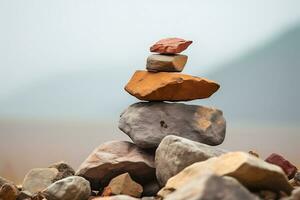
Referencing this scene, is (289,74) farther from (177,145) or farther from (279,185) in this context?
(279,185)

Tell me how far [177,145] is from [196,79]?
1298mm

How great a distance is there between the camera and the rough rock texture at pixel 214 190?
2.13 metres

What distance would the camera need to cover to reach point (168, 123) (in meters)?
5.02

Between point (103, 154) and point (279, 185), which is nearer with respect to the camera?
point (279, 185)

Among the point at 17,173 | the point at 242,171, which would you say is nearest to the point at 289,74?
the point at 17,173

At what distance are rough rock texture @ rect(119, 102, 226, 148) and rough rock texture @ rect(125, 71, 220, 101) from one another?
0.41ft

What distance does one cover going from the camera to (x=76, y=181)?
434 centimetres

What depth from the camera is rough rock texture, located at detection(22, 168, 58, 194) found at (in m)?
5.32

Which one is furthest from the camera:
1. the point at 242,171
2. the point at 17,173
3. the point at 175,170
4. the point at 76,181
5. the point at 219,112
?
the point at 17,173

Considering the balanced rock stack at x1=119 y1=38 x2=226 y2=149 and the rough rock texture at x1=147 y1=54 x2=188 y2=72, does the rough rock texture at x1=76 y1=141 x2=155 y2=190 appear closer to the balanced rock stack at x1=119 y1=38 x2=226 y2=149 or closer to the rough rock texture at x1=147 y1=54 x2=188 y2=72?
the balanced rock stack at x1=119 y1=38 x2=226 y2=149

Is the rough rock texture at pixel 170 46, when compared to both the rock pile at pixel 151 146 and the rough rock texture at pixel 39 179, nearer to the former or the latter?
the rock pile at pixel 151 146

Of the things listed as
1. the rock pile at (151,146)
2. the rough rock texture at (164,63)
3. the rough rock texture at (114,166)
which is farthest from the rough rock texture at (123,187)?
the rough rock texture at (164,63)

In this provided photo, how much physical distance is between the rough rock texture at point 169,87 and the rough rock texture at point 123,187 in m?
0.96

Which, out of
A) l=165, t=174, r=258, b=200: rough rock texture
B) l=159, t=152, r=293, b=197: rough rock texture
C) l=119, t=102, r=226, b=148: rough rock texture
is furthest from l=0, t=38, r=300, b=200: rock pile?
l=165, t=174, r=258, b=200: rough rock texture
